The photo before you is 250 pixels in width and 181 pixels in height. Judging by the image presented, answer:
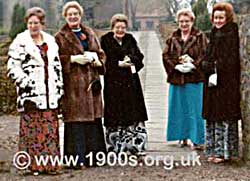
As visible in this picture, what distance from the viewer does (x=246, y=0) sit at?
29.3 feet

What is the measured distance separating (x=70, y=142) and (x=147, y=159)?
959 millimetres

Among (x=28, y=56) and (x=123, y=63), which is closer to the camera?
(x=28, y=56)

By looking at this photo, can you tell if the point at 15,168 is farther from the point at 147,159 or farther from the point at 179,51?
the point at 179,51

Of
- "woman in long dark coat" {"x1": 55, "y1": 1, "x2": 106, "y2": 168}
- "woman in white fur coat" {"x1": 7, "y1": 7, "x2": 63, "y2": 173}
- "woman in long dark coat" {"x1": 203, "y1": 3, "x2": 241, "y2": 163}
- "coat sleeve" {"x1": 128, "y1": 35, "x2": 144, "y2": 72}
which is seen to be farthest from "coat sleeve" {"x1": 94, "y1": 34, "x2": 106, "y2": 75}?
"woman in long dark coat" {"x1": 203, "y1": 3, "x2": 241, "y2": 163}

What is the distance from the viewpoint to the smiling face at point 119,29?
703 centimetres

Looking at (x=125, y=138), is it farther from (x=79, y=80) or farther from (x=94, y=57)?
(x=94, y=57)

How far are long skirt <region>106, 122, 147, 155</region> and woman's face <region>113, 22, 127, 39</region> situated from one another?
0.97m

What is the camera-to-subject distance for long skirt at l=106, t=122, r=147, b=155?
718cm

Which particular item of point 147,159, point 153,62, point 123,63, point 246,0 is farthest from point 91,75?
point 153,62

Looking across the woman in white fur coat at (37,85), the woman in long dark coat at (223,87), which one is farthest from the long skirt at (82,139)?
the woman in long dark coat at (223,87)

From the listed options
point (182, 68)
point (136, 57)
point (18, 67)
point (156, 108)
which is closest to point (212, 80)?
point (182, 68)

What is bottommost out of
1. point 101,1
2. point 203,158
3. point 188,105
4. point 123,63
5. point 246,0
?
point 203,158

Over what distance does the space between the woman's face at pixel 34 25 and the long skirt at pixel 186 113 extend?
204 centimetres
